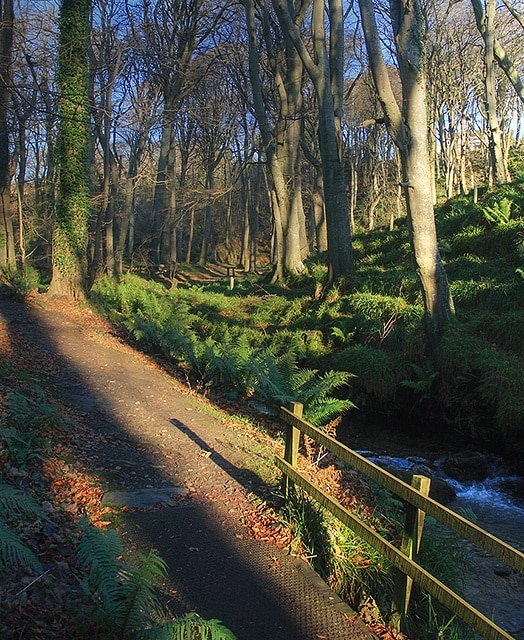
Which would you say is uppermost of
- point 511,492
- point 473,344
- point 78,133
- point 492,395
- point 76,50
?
point 76,50

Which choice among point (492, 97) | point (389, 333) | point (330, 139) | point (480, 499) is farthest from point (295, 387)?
point (492, 97)

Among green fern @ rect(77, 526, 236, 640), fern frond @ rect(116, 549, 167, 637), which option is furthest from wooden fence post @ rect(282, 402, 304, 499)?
fern frond @ rect(116, 549, 167, 637)

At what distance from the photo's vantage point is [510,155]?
1583 inches

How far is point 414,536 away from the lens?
426cm

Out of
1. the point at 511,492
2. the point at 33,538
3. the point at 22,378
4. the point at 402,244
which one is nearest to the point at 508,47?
the point at 402,244

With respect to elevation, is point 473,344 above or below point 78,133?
below

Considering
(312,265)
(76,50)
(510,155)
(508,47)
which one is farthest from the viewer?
(510,155)

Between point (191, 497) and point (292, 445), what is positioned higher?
point (292, 445)

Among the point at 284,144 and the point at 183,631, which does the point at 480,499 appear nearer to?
the point at 183,631

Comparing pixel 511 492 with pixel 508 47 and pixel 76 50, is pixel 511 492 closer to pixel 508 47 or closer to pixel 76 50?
pixel 76 50

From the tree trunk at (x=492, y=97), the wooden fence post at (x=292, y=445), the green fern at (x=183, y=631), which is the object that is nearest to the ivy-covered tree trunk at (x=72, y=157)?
the tree trunk at (x=492, y=97)

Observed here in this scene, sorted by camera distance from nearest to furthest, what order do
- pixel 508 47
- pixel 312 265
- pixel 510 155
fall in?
1. pixel 312 265
2. pixel 508 47
3. pixel 510 155

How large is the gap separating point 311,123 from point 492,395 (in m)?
23.8

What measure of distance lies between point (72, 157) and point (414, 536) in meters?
14.9
